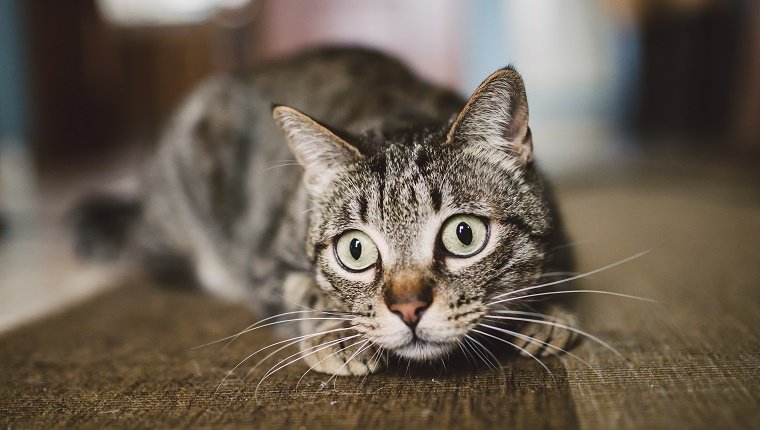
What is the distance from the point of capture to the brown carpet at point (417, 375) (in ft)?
2.80

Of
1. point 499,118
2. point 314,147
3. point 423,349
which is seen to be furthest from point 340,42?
point 423,349

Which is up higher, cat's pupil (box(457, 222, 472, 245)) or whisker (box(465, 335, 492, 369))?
cat's pupil (box(457, 222, 472, 245))

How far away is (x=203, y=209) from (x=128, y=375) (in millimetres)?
764

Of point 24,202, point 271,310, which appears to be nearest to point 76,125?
point 24,202

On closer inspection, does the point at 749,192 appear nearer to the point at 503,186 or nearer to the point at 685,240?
the point at 685,240

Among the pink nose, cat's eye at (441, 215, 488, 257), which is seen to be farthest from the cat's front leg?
cat's eye at (441, 215, 488, 257)

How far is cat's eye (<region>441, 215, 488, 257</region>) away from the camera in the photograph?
99 cm

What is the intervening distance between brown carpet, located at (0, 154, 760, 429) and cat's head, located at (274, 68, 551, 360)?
0.40ft

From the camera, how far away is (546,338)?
41.6 inches

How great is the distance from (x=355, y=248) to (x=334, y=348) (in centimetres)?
19

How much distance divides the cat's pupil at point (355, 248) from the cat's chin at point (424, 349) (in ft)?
0.62

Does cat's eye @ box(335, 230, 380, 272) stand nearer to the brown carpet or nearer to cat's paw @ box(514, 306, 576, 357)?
the brown carpet

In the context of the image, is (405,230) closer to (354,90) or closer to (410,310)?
(410,310)

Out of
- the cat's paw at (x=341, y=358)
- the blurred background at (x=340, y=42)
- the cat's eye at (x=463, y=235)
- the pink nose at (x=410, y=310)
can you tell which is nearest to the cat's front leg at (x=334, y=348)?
the cat's paw at (x=341, y=358)
